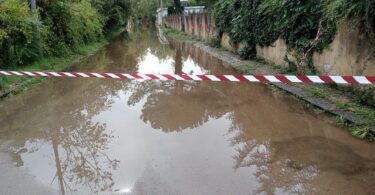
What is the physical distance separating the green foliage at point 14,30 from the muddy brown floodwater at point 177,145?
2.05 meters

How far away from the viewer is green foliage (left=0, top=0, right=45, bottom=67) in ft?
33.7

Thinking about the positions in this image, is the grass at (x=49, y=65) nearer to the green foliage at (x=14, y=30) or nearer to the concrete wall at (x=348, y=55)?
the green foliage at (x=14, y=30)

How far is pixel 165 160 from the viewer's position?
5.26m

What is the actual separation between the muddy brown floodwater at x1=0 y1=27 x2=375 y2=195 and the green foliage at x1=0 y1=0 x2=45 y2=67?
2.05 metres

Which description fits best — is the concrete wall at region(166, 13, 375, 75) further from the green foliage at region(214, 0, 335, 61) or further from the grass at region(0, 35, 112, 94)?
the grass at region(0, 35, 112, 94)

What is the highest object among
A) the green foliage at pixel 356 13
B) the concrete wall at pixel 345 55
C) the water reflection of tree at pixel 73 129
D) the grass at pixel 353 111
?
the green foliage at pixel 356 13

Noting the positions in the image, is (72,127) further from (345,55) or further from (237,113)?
(345,55)

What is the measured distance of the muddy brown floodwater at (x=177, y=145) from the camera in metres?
4.54

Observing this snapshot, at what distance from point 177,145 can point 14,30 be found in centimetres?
776

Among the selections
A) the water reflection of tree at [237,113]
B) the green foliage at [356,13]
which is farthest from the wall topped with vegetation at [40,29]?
the green foliage at [356,13]

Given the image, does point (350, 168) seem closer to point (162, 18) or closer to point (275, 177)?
point (275, 177)

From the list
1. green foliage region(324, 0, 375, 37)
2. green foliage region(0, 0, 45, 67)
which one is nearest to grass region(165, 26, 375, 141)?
green foliage region(324, 0, 375, 37)

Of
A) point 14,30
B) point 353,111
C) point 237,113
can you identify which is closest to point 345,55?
point 353,111

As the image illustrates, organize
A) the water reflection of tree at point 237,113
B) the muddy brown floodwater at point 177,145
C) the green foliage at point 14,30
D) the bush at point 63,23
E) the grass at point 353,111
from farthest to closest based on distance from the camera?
the bush at point 63,23
the green foliage at point 14,30
the grass at point 353,111
the water reflection of tree at point 237,113
the muddy brown floodwater at point 177,145
